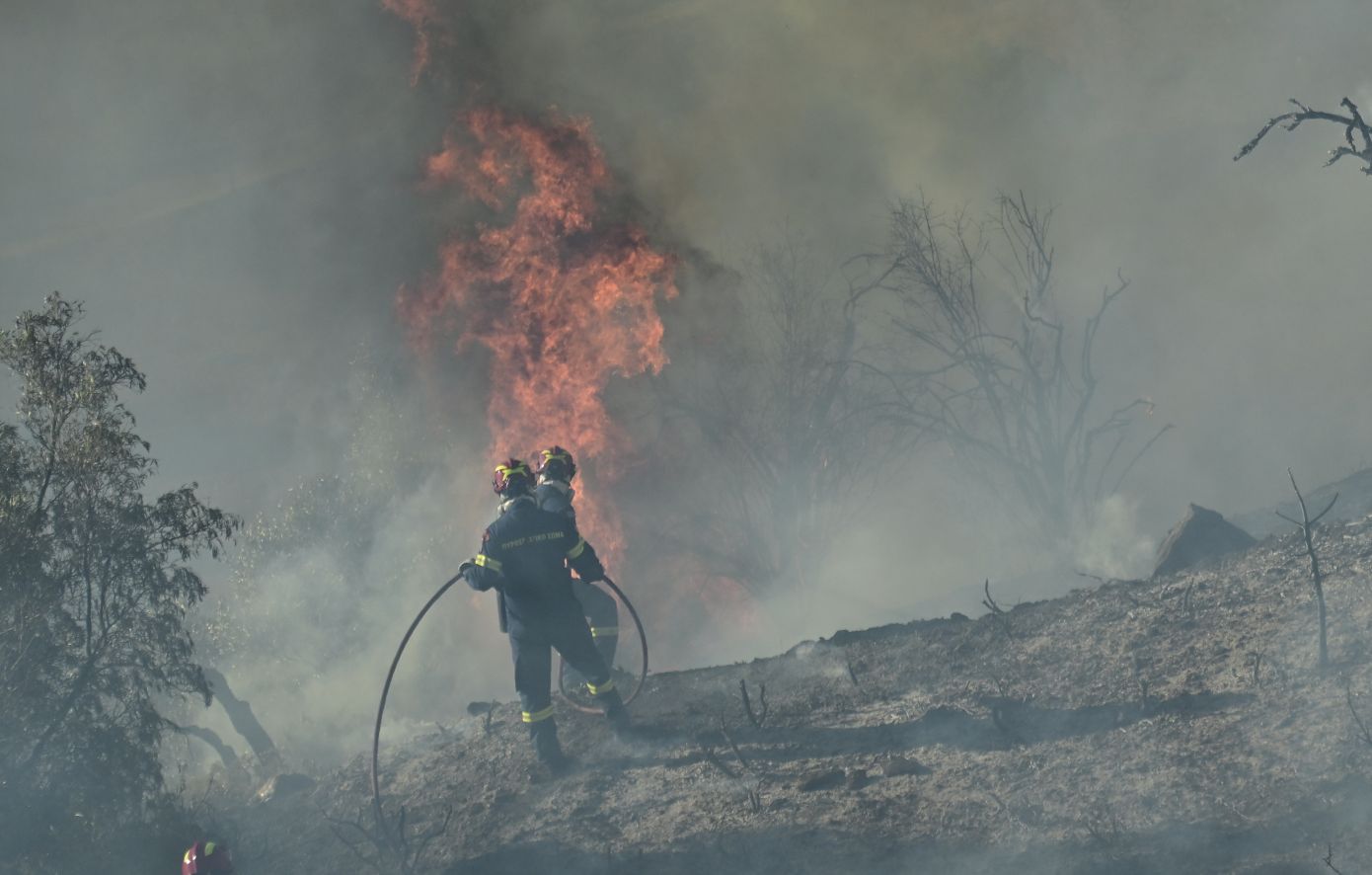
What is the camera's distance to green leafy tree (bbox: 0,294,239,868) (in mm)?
11852

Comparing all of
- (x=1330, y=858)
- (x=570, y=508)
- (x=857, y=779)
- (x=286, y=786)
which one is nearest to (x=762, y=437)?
(x=570, y=508)

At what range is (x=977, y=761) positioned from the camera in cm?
869

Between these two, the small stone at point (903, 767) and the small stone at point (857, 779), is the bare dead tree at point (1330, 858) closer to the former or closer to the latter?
the small stone at point (903, 767)

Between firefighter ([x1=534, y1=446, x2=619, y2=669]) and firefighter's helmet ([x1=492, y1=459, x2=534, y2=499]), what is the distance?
225 mm

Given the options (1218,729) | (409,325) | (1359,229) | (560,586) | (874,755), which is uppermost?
(409,325)

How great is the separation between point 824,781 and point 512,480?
432cm

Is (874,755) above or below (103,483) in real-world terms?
below

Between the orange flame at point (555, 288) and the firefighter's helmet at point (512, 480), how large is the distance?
1411cm

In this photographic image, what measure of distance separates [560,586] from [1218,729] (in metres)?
5.97

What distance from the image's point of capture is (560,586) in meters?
11.2

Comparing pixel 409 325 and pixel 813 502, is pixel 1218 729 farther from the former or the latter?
pixel 409 325

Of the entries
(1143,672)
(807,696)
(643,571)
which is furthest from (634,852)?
(643,571)

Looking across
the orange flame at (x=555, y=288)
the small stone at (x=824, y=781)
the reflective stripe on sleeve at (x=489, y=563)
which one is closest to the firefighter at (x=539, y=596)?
the reflective stripe on sleeve at (x=489, y=563)

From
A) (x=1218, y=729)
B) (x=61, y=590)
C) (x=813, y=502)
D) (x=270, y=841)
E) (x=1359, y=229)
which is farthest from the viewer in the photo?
(x=1359, y=229)
